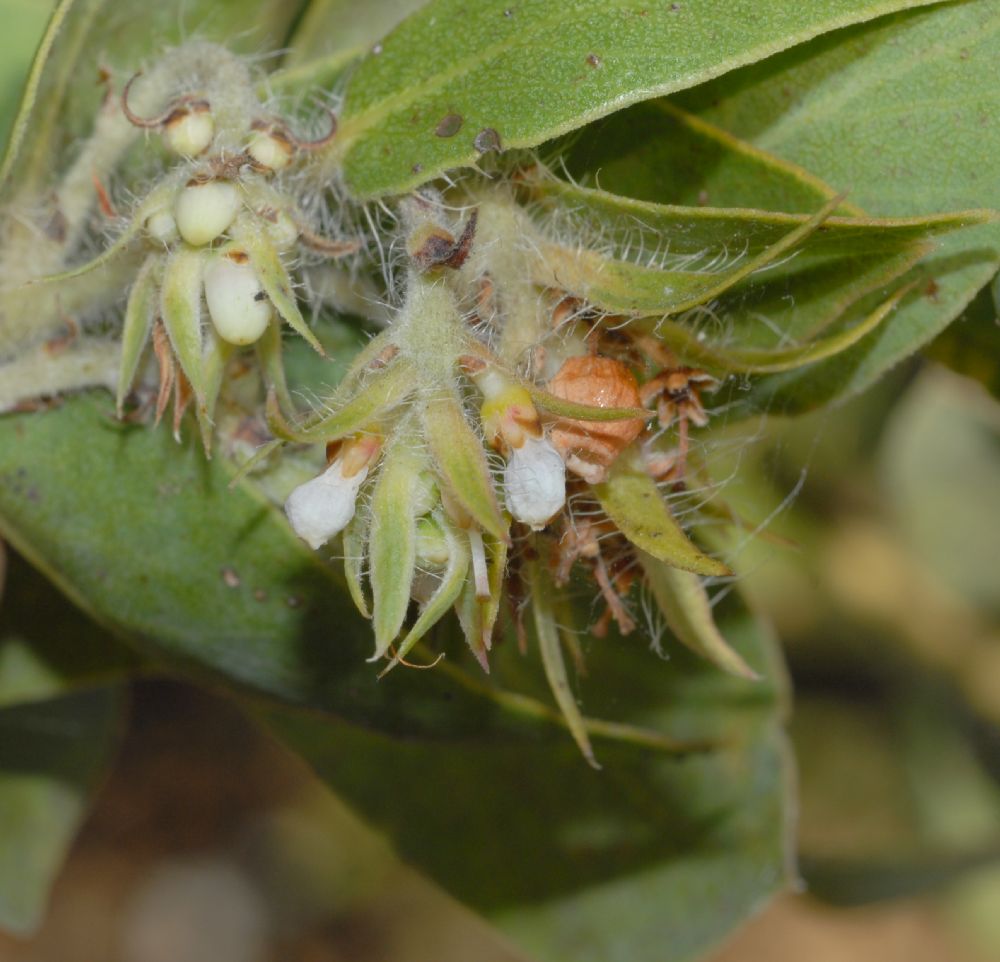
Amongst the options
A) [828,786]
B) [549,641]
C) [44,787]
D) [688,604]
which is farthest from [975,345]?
[828,786]

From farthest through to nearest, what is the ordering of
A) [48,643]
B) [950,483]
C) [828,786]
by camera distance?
[828,786]
[950,483]
[48,643]

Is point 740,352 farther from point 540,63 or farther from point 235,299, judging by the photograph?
point 235,299

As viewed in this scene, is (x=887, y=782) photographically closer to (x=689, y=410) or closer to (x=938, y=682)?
(x=938, y=682)

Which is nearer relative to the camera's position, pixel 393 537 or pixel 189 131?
pixel 393 537

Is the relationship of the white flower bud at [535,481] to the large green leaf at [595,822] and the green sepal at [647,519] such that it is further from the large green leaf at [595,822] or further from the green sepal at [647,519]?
Answer: the large green leaf at [595,822]

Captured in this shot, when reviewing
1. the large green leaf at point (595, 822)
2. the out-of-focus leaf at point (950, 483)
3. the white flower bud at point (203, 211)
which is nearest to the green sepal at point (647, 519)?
the white flower bud at point (203, 211)

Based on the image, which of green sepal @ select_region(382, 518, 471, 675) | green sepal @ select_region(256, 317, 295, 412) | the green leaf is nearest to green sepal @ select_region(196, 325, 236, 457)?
green sepal @ select_region(256, 317, 295, 412)
